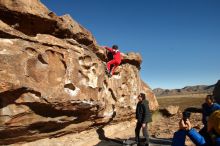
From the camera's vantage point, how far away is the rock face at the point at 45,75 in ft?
31.6

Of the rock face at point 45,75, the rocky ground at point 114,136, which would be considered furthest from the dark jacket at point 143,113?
the rock face at point 45,75

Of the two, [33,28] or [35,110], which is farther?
[33,28]

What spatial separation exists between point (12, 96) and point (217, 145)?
6.70 metres

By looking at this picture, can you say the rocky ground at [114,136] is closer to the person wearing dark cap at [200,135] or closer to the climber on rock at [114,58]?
the climber on rock at [114,58]

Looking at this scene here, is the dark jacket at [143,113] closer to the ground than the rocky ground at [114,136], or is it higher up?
higher up

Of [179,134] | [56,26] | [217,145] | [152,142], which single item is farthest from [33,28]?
[217,145]

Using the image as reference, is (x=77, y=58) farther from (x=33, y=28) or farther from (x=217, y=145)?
(x=217, y=145)

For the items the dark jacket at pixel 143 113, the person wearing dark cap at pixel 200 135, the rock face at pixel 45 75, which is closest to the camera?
the person wearing dark cap at pixel 200 135

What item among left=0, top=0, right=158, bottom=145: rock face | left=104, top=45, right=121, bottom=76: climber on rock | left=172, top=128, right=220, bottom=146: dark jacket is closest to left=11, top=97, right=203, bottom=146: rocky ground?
left=0, top=0, right=158, bottom=145: rock face

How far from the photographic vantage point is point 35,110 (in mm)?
10500

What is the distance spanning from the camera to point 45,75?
10.6m

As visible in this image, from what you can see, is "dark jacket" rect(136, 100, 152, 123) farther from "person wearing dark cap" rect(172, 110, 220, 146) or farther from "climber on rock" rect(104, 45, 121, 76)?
"person wearing dark cap" rect(172, 110, 220, 146)

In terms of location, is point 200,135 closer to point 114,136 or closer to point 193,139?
point 193,139

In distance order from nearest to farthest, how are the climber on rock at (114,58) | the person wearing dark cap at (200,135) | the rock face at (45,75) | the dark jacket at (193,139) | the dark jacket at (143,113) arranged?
the person wearing dark cap at (200,135) < the dark jacket at (193,139) < the rock face at (45,75) < the dark jacket at (143,113) < the climber on rock at (114,58)
